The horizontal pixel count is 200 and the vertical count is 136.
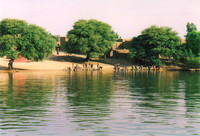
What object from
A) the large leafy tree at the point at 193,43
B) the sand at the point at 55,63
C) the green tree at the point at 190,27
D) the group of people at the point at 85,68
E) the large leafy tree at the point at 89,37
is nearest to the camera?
the sand at the point at 55,63

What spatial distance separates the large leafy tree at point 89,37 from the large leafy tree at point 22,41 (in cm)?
2422

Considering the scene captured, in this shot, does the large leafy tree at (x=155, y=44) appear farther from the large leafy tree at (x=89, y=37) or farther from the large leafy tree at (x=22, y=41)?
the large leafy tree at (x=22, y=41)

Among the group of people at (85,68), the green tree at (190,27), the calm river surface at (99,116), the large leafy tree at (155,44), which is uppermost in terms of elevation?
the green tree at (190,27)

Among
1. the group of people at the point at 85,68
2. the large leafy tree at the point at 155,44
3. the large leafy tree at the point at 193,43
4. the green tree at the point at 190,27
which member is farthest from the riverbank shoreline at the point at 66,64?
the green tree at the point at 190,27

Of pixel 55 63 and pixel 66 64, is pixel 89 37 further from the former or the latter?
pixel 55 63

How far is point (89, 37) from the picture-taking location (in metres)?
123

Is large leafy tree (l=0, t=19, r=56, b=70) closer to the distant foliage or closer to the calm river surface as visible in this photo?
the distant foliage

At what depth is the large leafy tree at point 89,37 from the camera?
122 m

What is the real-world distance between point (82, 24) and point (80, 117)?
99150 millimetres

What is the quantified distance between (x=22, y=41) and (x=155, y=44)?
43278 mm

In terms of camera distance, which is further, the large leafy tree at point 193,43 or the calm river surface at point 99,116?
the large leafy tree at point 193,43

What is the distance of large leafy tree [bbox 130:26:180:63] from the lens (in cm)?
12406

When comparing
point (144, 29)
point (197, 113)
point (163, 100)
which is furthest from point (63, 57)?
point (197, 113)

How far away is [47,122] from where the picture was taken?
2389cm
